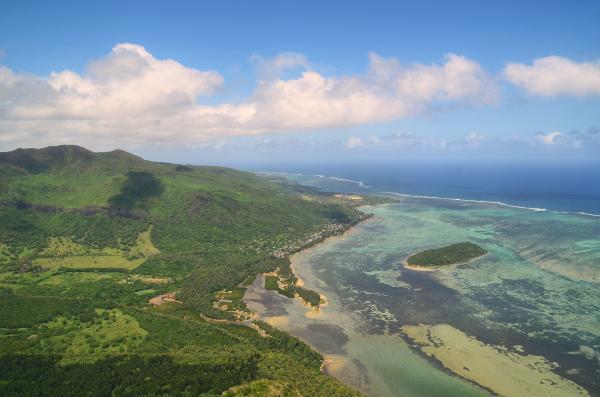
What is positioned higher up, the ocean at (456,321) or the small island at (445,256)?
the small island at (445,256)

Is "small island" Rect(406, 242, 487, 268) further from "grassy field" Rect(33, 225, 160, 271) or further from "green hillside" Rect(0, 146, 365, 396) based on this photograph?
"grassy field" Rect(33, 225, 160, 271)

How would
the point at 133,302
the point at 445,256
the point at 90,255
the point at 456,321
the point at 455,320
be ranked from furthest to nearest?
the point at 90,255, the point at 445,256, the point at 133,302, the point at 455,320, the point at 456,321

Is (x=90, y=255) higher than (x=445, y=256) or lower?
lower

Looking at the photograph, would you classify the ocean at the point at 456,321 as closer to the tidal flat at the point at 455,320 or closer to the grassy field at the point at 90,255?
the tidal flat at the point at 455,320

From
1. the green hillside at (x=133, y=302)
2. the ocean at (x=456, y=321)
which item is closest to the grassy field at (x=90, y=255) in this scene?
the green hillside at (x=133, y=302)

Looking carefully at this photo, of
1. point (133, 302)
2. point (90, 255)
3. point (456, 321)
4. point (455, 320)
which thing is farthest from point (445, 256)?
point (90, 255)

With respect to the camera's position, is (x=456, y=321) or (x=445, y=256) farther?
(x=445, y=256)

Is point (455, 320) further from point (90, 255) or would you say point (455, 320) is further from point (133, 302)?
point (90, 255)
